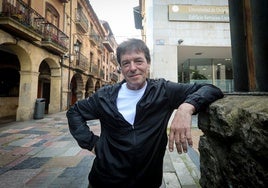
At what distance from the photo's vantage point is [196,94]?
141 centimetres

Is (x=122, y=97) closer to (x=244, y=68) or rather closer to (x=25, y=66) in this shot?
(x=244, y=68)

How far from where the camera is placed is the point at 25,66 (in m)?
9.85

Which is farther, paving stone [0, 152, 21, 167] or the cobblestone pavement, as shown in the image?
paving stone [0, 152, 21, 167]

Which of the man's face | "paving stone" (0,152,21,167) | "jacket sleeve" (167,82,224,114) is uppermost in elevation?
the man's face

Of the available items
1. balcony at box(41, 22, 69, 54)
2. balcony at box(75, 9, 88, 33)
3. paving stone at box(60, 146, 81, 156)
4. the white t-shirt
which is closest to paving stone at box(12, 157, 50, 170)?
paving stone at box(60, 146, 81, 156)

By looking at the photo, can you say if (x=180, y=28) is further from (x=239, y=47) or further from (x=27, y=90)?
(x=27, y=90)

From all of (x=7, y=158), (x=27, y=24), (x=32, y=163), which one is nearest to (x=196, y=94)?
(x=32, y=163)

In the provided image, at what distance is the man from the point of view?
156 centimetres

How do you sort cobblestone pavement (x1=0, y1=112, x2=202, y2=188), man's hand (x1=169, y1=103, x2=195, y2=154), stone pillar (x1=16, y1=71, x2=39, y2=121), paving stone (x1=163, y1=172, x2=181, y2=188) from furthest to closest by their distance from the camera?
stone pillar (x1=16, y1=71, x2=39, y2=121)
cobblestone pavement (x1=0, y1=112, x2=202, y2=188)
paving stone (x1=163, y1=172, x2=181, y2=188)
man's hand (x1=169, y1=103, x2=195, y2=154)

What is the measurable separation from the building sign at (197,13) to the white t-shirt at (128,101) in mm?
6391

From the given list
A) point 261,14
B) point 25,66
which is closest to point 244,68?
point 261,14

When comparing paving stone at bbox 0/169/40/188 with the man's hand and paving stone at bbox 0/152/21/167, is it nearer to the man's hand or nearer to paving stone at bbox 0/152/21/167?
paving stone at bbox 0/152/21/167

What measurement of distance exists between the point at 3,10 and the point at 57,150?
6615 millimetres

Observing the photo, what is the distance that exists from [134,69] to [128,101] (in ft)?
1.01
